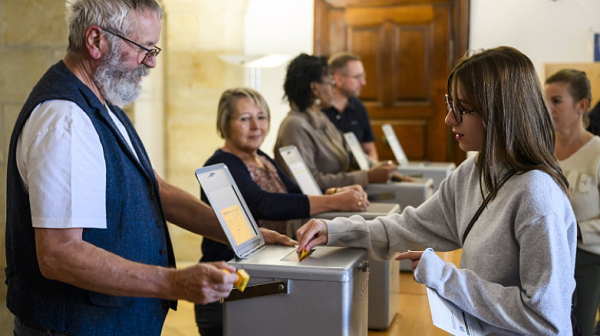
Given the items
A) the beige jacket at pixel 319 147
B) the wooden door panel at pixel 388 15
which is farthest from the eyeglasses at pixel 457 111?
the wooden door panel at pixel 388 15

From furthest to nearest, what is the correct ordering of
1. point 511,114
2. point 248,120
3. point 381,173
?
point 381,173
point 248,120
point 511,114

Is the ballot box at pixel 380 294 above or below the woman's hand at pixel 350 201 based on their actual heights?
below

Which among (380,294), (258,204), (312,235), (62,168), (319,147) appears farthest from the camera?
(319,147)

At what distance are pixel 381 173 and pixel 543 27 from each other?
10.2 ft

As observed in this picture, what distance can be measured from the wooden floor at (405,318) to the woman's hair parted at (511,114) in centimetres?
94

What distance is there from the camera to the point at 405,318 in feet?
8.64

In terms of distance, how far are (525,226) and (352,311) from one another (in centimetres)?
44

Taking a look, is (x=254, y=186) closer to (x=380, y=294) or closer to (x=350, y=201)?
(x=350, y=201)

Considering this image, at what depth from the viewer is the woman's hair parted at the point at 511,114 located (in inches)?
57.7

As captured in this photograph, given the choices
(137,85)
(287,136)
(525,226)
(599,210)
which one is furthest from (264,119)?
(525,226)

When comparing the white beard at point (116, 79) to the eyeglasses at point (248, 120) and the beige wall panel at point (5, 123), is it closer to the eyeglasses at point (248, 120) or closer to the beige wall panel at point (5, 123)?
the eyeglasses at point (248, 120)

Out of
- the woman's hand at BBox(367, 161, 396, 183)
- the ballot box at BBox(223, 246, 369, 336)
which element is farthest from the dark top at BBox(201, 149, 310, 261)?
the woman's hand at BBox(367, 161, 396, 183)

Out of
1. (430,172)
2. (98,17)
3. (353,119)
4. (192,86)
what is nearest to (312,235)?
(98,17)

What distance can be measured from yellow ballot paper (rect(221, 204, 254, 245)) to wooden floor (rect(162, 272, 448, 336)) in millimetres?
874
